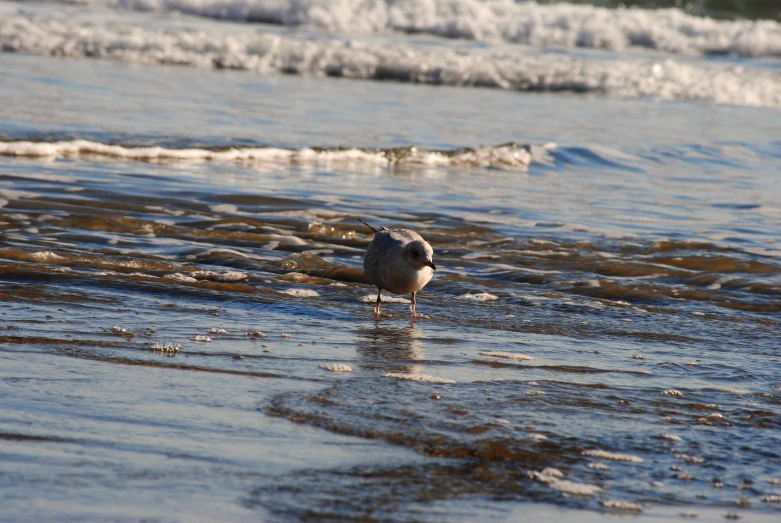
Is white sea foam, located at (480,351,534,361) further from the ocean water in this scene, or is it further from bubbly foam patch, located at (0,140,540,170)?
bubbly foam patch, located at (0,140,540,170)

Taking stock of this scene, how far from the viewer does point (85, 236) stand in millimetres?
7320

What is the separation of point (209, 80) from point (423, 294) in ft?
37.4

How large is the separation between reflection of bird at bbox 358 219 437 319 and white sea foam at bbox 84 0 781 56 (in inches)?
805

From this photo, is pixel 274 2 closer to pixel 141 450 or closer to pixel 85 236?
pixel 85 236

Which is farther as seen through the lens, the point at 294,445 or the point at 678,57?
the point at 678,57

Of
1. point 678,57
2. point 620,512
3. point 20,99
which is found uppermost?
point 678,57

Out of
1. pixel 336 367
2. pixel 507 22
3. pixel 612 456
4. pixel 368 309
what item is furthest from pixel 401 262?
pixel 507 22

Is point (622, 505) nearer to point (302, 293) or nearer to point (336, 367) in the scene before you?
point (336, 367)

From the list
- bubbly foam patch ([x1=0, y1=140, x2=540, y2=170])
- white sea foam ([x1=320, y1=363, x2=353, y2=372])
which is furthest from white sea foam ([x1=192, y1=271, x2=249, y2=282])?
bubbly foam patch ([x1=0, y1=140, x2=540, y2=170])

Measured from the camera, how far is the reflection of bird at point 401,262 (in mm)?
5707

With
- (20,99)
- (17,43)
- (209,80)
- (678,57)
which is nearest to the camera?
→ (20,99)

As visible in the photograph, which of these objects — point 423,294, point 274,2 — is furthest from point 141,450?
point 274,2

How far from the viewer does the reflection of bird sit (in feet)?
18.7

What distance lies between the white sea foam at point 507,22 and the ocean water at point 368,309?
9.02 m
